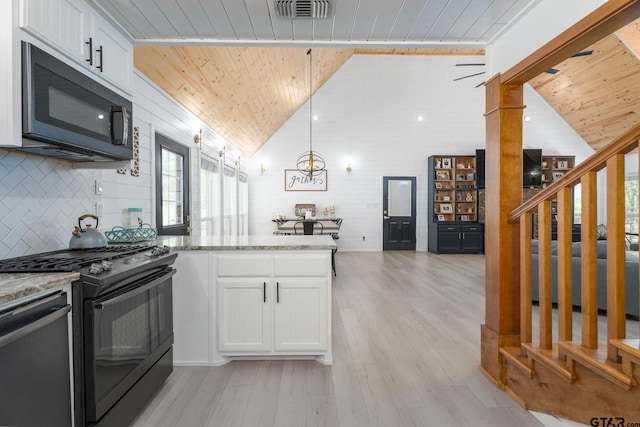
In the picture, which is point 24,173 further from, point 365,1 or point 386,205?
point 386,205

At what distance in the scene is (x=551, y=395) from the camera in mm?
1761

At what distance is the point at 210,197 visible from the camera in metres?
5.68

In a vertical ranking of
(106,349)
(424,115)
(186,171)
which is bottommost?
(106,349)

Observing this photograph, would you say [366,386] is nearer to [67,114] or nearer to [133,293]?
[133,293]

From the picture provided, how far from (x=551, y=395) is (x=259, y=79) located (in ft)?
14.9

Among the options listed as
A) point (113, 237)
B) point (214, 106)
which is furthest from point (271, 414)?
point (214, 106)

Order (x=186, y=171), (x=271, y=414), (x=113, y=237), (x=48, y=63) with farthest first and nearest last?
1. (x=186, y=171)
2. (x=113, y=237)
3. (x=271, y=414)
4. (x=48, y=63)

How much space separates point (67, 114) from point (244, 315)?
1.59 m

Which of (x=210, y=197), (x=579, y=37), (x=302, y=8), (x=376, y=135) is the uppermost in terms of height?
(x=376, y=135)

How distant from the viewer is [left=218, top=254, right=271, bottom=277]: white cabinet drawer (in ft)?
7.84

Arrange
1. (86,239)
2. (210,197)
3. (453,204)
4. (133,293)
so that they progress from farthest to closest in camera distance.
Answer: (453,204) < (210,197) < (86,239) < (133,293)

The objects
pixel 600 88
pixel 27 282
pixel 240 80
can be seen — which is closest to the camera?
pixel 27 282

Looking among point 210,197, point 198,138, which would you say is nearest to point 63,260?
point 198,138

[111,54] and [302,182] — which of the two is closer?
[111,54]
